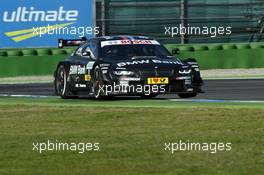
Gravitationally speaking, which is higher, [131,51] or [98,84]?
[131,51]

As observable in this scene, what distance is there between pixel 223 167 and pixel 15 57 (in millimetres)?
19586

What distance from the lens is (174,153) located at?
11.6 metres

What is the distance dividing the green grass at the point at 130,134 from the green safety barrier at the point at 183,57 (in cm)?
1033

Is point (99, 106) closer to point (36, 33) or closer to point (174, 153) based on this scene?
point (174, 153)

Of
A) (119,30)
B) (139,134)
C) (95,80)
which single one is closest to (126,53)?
(95,80)

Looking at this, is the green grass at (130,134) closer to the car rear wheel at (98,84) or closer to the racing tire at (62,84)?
the car rear wheel at (98,84)
